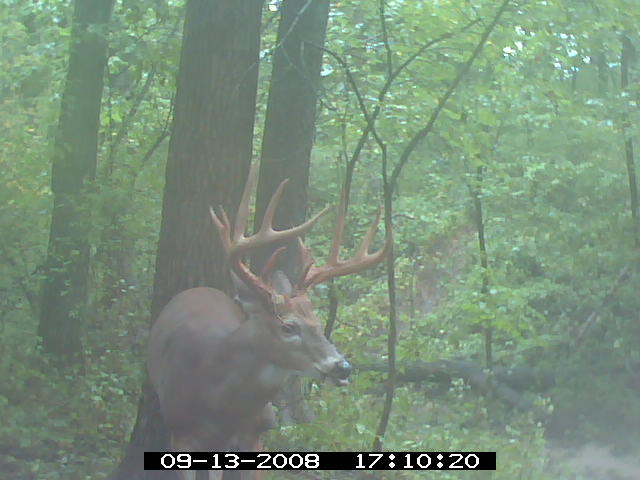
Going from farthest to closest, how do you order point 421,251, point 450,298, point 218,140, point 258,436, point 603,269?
point 421,251 → point 450,298 → point 603,269 → point 218,140 → point 258,436

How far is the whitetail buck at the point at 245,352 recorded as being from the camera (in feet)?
23.1

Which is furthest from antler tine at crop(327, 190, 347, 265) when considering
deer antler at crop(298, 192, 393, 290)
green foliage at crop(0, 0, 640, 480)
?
green foliage at crop(0, 0, 640, 480)

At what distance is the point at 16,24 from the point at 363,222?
615 centimetres

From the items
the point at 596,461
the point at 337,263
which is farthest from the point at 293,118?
the point at 596,461

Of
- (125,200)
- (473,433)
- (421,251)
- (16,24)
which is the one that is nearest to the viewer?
(125,200)

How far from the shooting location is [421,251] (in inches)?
832

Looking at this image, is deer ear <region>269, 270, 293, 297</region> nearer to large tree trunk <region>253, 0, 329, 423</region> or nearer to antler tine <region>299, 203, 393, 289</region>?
antler tine <region>299, 203, 393, 289</region>

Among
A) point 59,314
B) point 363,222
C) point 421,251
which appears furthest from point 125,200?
point 421,251

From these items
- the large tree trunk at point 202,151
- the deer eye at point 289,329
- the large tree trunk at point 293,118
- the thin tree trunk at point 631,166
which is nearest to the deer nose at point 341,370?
the deer eye at point 289,329

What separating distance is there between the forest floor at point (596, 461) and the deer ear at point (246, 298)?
5627 mm

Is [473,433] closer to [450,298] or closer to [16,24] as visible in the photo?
[450,298]

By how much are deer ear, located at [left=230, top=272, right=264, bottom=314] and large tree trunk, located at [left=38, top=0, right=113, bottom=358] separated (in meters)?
4.94
